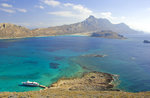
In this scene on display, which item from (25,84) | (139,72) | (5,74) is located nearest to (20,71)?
(5,74)

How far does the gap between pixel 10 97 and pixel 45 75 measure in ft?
91.8

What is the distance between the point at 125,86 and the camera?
147 feet

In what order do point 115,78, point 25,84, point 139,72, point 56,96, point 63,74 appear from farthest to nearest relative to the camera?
point 139,72 → point 63,74 → point 115,78 → point 25,84 → point 56,96

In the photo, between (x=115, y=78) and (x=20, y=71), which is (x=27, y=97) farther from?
(x=115, y=78)

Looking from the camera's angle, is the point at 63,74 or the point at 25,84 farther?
the point at 63,74

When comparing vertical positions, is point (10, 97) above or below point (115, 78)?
above

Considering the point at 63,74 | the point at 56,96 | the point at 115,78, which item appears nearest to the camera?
the point at 56,96

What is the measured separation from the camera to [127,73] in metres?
58.0

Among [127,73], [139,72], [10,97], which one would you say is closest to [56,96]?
[10,97]

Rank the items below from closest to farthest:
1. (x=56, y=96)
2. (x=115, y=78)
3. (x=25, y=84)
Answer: (x=56, y=96), (x=25, y=84), (x=115, y=78)

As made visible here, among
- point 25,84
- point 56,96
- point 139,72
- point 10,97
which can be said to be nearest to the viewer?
point 10,97

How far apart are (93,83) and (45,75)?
952 inches

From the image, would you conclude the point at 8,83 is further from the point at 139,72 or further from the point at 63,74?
the point at 139,72

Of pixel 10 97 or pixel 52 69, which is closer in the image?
pixel 10 97
